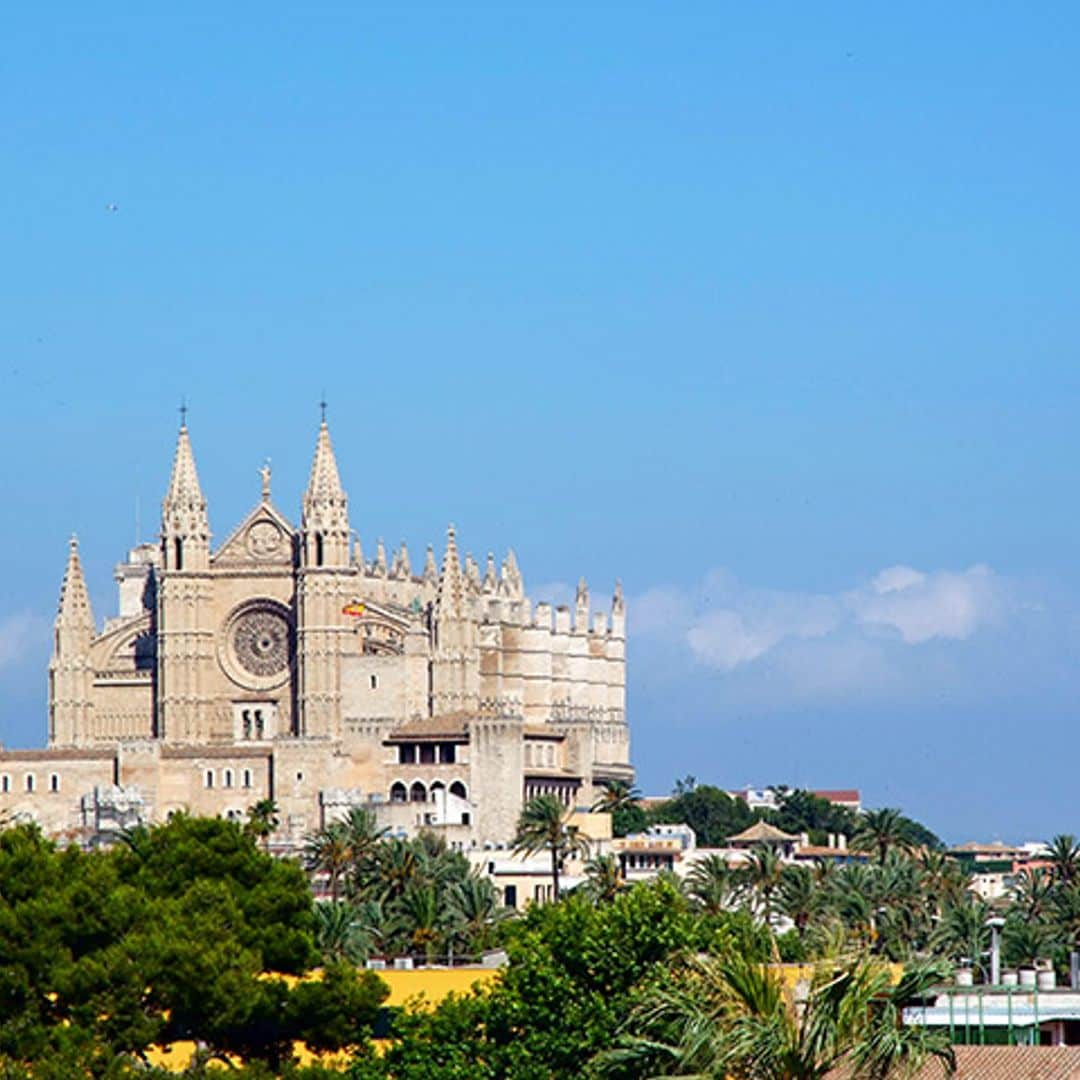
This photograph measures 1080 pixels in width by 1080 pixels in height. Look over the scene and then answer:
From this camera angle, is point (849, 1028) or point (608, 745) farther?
point (608, 745)

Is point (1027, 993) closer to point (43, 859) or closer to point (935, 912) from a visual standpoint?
point (43, 859)

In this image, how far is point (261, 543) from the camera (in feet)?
521

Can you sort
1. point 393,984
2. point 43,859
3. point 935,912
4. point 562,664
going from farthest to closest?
1. point 562,664
2. point 935,912
3. point 393,984
4. point 43,859

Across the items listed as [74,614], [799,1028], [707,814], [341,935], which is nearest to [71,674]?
[74,614]

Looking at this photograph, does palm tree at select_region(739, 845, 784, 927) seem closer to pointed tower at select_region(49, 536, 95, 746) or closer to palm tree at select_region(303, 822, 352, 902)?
palm tree at select_region(303, 822, 352, 902)

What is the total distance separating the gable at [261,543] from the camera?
518 feet

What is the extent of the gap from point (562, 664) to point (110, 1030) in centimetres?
12265

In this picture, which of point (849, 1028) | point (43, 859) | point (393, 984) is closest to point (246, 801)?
point (393, 984)

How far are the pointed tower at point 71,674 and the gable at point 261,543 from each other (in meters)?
6.48

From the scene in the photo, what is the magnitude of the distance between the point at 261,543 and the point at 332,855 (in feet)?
129

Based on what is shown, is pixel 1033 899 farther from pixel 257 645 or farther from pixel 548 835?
pixel 257 645

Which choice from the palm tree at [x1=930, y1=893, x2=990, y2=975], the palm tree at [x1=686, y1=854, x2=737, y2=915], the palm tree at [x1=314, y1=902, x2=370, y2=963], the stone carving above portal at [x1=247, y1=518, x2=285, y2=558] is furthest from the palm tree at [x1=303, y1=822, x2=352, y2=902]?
Answer: the stone carving above portal at [x1=247, y1=518, x2=285, y2=558]

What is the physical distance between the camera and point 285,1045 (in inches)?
2324

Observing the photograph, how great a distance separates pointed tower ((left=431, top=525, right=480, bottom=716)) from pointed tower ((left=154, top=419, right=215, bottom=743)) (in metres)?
10.4
